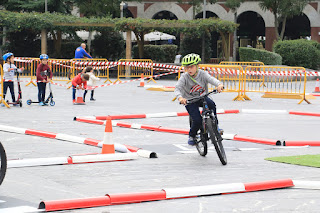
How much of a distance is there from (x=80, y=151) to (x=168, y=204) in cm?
366

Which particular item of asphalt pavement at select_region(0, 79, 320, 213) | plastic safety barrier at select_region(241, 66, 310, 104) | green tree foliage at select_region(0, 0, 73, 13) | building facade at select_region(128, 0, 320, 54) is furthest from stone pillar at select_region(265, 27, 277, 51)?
asphalt pavement at select_region(0, 79, 320, 213)

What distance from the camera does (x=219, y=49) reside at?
153 ft

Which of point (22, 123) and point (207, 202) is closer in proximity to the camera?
point (207, 202)

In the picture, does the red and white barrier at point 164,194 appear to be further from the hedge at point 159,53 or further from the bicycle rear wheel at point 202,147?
the hedge at point 159,53

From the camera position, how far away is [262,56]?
34.2 meters

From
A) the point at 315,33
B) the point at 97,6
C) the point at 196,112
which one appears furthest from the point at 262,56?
the point at 196,112

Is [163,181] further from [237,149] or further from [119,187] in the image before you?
[237,149]

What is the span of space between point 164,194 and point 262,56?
93.2 ft

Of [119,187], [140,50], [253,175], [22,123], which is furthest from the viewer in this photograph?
[140,50]

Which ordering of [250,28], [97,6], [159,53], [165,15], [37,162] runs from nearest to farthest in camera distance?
[37,162] < [159,53] < [97,6] < [250,28] < [165,15]

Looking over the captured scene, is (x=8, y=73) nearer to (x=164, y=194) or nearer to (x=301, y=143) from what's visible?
(x=301, y=143)

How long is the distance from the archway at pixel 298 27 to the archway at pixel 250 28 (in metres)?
2.07

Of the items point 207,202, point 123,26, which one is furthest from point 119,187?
point 123,26

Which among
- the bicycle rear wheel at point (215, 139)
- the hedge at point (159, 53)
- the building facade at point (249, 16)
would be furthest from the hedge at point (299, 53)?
the bicycle rear wheel at point (215, 139)
